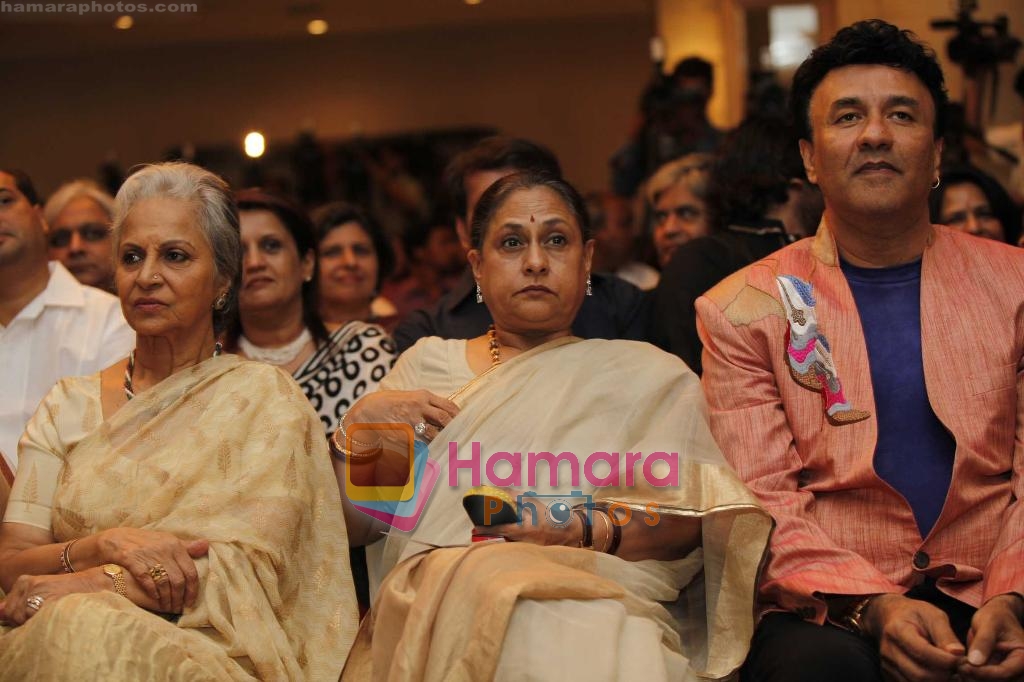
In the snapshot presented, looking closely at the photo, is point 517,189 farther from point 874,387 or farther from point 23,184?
point 23,184

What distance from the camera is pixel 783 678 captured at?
109 inches

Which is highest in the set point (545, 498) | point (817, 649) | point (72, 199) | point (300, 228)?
point (72, 199)

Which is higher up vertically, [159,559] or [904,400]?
[904,400]

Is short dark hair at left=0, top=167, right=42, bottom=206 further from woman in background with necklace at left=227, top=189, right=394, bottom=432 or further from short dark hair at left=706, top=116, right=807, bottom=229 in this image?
short dark hair at left=706, top=116, right=807, bottom=229

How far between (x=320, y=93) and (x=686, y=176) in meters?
Result: 6.96

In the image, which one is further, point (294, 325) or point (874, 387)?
point (294, 325)

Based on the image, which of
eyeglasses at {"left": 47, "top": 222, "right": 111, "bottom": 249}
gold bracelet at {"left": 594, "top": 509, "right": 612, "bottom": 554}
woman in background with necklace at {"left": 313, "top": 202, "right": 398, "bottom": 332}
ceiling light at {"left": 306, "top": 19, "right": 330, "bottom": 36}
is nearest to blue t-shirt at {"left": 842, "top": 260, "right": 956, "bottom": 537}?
gold bracelet at {"left": 594, "top": 509, "right": 612, "bottom": 554}

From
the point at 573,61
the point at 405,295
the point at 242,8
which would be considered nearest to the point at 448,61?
the point at 573,61

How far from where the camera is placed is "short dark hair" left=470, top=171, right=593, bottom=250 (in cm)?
333

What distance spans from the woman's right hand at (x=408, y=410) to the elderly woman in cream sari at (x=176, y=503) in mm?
176

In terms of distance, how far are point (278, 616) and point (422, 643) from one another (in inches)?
20.5

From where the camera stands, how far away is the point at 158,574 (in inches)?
114

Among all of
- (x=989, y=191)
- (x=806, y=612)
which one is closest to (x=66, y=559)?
(x=806, y=612)

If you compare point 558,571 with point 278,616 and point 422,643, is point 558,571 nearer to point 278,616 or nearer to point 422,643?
point 422,643
